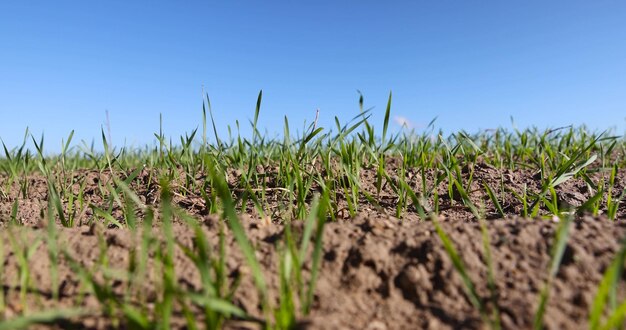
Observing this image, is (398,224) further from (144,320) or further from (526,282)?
(144,320)

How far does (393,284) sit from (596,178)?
7.51 ft

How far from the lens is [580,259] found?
37.5 inches

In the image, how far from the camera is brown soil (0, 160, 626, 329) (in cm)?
88

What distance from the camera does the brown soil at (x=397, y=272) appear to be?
884 millimetres

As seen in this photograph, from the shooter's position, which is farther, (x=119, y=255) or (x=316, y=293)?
(x=119, y=255)

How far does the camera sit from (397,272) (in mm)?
1021

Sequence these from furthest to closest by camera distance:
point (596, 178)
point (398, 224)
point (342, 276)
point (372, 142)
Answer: point (596, 178)
point (372, 142)
point (398, 224)
point (342, 276)

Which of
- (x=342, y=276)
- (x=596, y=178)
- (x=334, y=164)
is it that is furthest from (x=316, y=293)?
(x=596, y=178)

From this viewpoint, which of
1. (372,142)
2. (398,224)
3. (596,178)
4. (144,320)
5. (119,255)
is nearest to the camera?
(144,320)

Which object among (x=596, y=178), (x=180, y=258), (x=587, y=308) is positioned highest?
(x=596, y=178)

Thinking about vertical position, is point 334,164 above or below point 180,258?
above

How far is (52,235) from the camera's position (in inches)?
39.2

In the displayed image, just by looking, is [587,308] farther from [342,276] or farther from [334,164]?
[334,164]

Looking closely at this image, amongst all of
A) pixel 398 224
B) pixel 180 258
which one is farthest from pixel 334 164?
pixel 180 258
